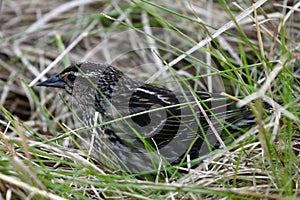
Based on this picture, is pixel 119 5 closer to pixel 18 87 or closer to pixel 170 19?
pixel 170 19

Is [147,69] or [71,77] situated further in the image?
[147,69]

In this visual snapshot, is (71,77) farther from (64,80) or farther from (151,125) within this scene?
(151,125)

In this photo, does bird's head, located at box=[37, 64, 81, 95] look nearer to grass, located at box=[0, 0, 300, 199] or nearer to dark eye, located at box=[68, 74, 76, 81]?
dark eye, located at box=[68, 74, 76, 81]

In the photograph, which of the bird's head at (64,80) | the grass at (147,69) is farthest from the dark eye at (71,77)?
the grass at (147,69)

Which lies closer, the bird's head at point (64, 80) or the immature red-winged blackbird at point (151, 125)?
the immature red-winged blackbird at point (151, 125)

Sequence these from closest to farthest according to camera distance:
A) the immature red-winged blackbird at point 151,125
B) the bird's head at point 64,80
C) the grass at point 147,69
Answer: the grass at point 147,69 → the immature red-winged blackbird at point 151,125 → the bird's head at point 64,80

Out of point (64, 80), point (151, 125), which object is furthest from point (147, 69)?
point (151, 125)

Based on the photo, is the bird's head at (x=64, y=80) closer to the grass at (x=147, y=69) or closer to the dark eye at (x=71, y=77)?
the dark eye at (x=71, y=77)

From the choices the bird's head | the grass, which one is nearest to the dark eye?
the bird's head
